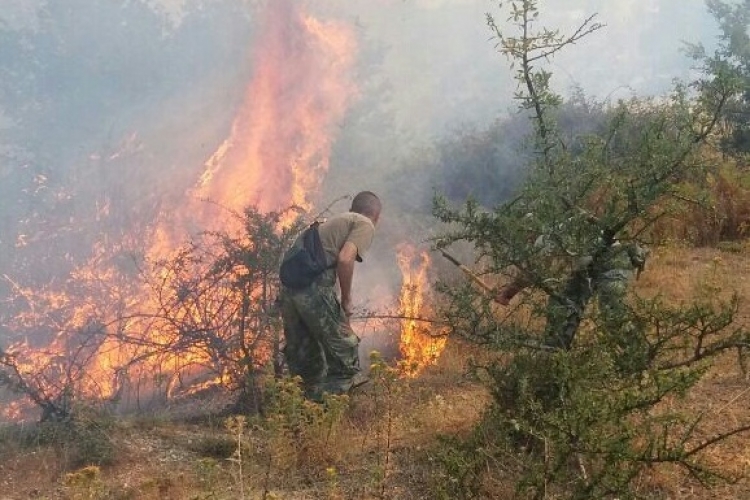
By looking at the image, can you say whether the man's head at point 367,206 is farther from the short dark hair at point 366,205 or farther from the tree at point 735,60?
the tree at point 735,60

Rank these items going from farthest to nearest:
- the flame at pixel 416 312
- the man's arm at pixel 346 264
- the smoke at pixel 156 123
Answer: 1. the smoke at pixel 156 123
2. the flame at pixel 416 312
3. the man's arm at pixel 346 264

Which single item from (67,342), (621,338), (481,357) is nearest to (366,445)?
(621,338)

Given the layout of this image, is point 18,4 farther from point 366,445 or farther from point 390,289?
point 366,445

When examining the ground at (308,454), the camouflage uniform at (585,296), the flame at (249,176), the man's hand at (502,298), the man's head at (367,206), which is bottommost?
the ground at (308,454)

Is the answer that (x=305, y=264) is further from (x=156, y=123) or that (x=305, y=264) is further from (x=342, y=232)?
(x=156, y=123)

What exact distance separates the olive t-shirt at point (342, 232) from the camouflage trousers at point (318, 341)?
292 millimetres

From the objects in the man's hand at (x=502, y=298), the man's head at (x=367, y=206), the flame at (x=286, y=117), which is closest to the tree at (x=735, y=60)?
the man's hand at (x=502, y=298)

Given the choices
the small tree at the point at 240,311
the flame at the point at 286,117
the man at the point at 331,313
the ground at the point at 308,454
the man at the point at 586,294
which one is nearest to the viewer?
the ground at the point at 308,454

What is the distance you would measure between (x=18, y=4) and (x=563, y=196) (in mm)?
12653

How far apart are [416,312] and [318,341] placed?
10.3 feet

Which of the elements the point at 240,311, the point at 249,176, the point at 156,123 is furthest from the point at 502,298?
the point at 156,123

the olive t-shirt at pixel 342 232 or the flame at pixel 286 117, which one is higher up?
the flame at pixel 286 117

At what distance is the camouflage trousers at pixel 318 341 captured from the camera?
192 inches

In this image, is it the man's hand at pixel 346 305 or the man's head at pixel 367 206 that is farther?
the man's head at pixel 367 206
